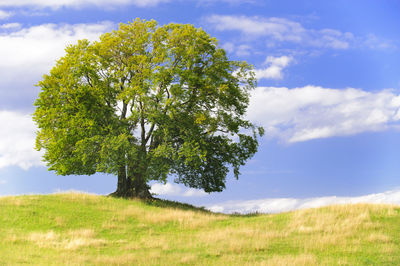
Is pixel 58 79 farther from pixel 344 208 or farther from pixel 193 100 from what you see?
pixel 344 208

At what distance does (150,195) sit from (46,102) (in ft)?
37.2

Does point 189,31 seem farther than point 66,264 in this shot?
Yes

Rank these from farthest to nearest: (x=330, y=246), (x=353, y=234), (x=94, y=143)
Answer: (x=94, y=143) < (x=353, y=234) < (x=330, y=246)

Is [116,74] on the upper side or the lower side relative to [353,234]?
upper

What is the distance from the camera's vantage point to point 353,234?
2008 centimetres

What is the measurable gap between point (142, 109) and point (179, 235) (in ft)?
42.4

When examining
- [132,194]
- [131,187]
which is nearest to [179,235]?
[132,194]

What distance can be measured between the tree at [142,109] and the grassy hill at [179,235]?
11.7ft

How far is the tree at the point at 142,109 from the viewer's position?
30.6 metres

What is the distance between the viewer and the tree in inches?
1206

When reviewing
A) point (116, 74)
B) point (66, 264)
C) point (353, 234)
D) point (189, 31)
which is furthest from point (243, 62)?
point (66, 264)

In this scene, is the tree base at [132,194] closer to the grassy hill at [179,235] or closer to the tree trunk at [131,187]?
the tree trunk at [131,187]

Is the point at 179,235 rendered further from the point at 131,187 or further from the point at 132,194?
the point at 131,187

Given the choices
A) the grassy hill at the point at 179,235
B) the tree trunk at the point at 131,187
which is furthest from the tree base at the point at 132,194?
the grassy hill at the point at 179,235
